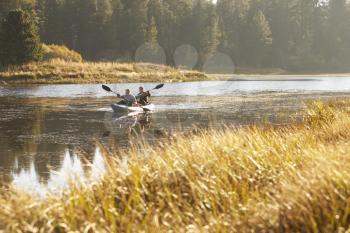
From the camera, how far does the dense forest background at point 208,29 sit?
88.8m

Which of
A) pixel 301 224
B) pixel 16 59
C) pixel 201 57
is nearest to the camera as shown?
pixel 301 224

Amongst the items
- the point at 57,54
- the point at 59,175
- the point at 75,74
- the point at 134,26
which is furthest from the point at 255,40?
the point at 59,175

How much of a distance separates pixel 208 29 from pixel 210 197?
86391 millimetres

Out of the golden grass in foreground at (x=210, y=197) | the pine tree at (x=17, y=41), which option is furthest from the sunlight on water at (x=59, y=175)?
the pine tree at (x=17, y=41)

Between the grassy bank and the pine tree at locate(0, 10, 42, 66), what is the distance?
1105mm

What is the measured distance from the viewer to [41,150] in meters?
15.2

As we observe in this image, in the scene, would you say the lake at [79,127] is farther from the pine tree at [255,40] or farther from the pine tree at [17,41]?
the pine tree at [255,40]

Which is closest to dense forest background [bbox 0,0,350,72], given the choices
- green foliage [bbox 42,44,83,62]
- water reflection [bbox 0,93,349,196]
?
green foliage [bbox 42,44,83,62]

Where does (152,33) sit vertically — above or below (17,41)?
above

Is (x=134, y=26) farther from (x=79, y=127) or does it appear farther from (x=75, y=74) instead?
(x=79, y=127)

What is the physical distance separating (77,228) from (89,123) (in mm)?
16006

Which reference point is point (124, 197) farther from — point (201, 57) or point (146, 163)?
point (201, 57)

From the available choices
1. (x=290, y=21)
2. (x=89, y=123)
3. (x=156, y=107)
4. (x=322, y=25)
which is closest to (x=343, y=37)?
(x=322, y=25)

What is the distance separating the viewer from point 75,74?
5634 centimetres
